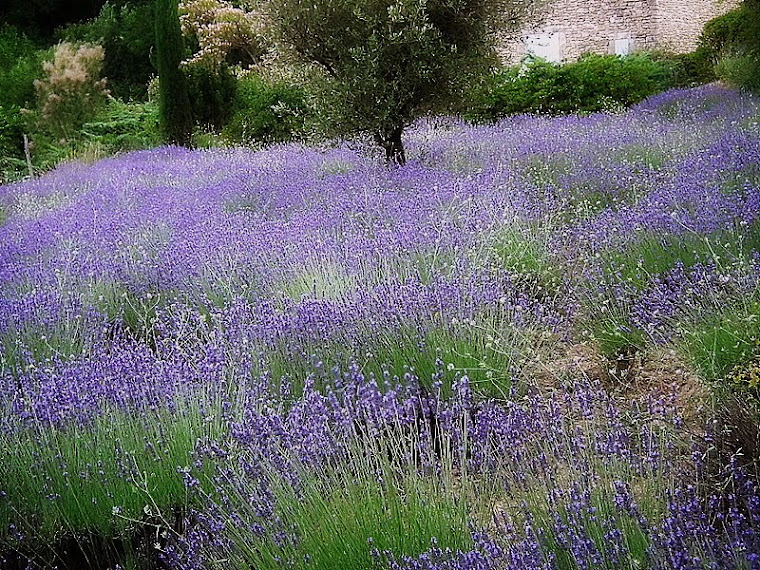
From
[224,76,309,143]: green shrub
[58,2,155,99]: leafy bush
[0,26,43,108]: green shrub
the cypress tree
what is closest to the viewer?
[224,76,309,143]: green shrub

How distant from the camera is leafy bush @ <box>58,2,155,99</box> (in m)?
22.3

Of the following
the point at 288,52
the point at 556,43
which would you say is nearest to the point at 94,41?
the point at 556,43

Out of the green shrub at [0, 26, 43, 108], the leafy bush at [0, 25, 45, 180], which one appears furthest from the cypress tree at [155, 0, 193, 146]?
the green shrub at [0, 26, 43, 108]

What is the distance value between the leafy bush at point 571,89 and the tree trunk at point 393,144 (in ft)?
15.5

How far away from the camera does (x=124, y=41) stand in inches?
881

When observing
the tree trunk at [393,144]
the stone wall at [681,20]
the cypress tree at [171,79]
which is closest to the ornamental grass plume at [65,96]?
the cypress tree at [171,79]

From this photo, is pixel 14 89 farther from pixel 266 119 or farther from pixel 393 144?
pixel 393 144

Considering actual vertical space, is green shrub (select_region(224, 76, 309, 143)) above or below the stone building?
below

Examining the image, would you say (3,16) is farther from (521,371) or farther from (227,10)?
(521,371)

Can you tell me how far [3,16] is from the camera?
24.1 metres

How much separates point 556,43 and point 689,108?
10.5 m

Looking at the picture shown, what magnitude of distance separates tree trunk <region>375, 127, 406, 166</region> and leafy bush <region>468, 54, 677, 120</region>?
15.5 feet

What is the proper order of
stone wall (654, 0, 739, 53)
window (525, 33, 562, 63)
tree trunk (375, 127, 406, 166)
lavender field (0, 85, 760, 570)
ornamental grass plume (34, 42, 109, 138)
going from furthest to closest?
window (525, 33, 562, 63)
stone wall (654, 0, 739, 53)
ornamental grass plume (34, 42, 109, 138)
tree trunk (375, 127, 406, 166)
lavender field (0, 85, 760, 570)

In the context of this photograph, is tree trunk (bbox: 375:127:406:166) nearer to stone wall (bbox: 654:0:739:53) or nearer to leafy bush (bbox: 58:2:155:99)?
stone wall (bbox: 654:0:739:53)
